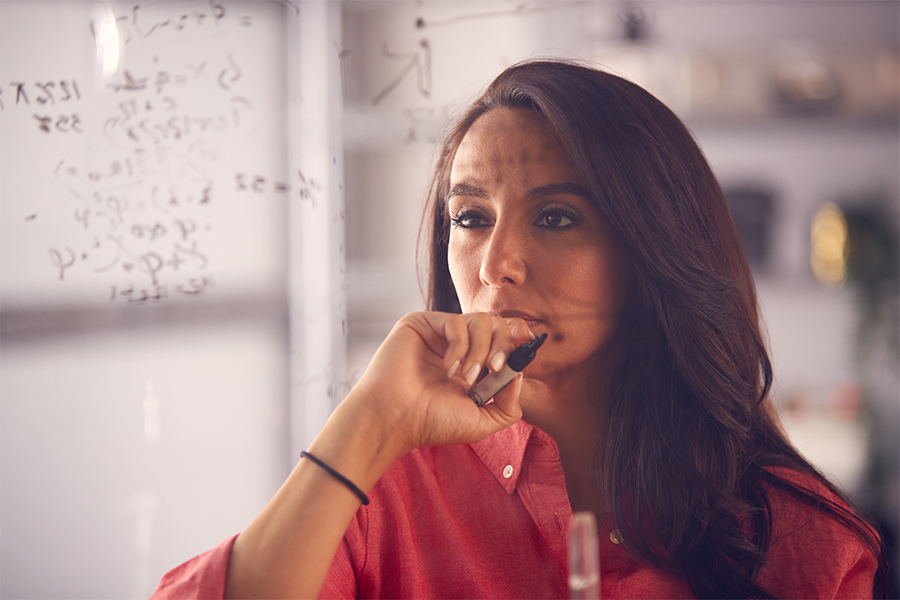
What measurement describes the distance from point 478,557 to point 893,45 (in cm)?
185

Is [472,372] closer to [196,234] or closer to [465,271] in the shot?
[465,271]

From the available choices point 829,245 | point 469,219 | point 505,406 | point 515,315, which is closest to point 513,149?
point 469,219

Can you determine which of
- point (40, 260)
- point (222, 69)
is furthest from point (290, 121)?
point (40, 260)

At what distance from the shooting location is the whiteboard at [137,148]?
84 cm

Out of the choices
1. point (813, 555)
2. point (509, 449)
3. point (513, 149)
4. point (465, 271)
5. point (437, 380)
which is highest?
point (513, 149)

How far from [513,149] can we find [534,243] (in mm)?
128

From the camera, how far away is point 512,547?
28.5 inches

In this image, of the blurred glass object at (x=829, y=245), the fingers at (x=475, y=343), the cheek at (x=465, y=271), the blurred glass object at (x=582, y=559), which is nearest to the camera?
the blurred glass object at (x=582, y=559)

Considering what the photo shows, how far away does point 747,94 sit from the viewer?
5.59 feet

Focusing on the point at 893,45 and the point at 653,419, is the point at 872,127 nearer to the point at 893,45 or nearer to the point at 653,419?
the point at 893,45

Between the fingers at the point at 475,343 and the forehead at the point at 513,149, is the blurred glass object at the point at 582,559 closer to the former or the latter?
the fingers at the point at 475,343

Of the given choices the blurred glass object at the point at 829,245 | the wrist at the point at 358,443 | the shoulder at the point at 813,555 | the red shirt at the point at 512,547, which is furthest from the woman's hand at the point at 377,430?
the blurred glass object at the point at 829,245

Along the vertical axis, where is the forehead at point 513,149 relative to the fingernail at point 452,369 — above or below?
above

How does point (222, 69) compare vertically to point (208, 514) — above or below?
above
